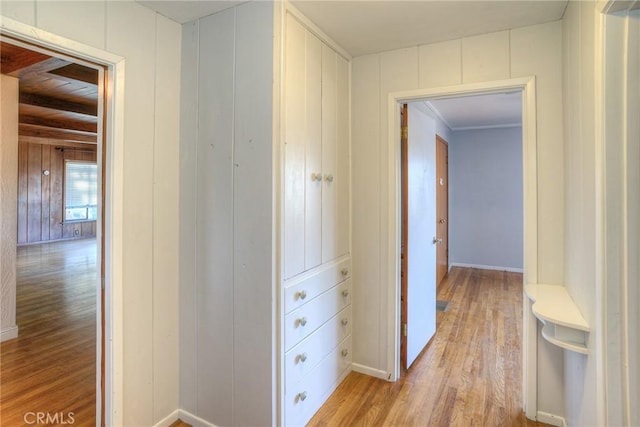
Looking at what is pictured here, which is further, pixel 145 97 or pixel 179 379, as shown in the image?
pixel 179 379

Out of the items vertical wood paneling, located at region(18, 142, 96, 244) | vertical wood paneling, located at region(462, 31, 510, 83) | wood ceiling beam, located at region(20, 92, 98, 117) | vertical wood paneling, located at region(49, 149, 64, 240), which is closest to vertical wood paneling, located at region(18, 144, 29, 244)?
vertical wood paneling, located at region(18, 142, 96, 244)

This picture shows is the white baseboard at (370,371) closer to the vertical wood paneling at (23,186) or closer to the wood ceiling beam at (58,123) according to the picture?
the wood ceiling beam at (58,123)

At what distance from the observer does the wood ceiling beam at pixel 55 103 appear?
4.04 m

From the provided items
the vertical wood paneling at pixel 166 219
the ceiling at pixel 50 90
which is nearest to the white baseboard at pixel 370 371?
the vertical wood paneling at pixel 166 219

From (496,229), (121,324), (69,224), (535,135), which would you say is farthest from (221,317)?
(69,224)

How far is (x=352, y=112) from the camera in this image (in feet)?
8.16

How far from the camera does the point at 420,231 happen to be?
2799 millimetres

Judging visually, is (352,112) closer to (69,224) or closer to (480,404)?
(480,404)

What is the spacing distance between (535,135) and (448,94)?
570mm

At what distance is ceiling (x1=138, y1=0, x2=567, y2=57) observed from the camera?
1772mm

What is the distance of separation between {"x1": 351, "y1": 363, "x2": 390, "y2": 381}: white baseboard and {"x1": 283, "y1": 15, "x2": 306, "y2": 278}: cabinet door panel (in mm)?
1080

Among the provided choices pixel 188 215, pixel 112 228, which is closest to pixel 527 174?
pixel 188 215

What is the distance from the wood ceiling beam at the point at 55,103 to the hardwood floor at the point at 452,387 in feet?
15.2

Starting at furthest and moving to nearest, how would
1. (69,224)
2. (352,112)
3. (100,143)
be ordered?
(69,224) < (352,112) < (100,143)
